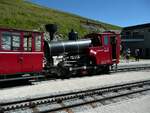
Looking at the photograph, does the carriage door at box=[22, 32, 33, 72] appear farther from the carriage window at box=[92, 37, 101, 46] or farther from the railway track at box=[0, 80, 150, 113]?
the carriage window at box=[92, 37, 101, 46]

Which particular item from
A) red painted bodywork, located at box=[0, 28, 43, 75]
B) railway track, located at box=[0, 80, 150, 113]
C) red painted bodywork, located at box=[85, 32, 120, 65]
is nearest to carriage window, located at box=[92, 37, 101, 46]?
red painted bodywork, located at box=[85, 32, 120, 65]

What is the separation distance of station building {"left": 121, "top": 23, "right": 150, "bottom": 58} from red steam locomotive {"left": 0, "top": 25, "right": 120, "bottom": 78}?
39021 mm

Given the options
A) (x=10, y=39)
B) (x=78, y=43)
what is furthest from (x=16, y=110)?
(x=78, y=43)

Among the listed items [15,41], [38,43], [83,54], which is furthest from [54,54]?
[15,41]

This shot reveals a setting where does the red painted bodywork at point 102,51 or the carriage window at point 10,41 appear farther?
the red painted bodywork at point 102,51

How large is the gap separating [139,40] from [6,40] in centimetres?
5187

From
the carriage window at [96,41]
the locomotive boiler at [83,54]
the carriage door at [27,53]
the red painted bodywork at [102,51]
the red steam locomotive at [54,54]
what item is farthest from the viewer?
the carriage window at [96,41]

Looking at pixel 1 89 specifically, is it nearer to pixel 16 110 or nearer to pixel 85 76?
pixel 16 110

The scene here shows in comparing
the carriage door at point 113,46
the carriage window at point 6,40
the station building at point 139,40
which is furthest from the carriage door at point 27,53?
the station building at point 139,40

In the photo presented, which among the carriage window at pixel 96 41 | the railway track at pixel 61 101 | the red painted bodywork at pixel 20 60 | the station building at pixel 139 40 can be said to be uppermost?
the station building at pixel 139 40

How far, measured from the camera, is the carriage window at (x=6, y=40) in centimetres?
1534

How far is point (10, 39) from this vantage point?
51.4 feet

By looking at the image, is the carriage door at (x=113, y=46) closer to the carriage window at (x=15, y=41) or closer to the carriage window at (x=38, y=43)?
the carriage window at (x=38, y=43)

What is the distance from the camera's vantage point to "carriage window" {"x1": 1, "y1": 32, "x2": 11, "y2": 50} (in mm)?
15335
